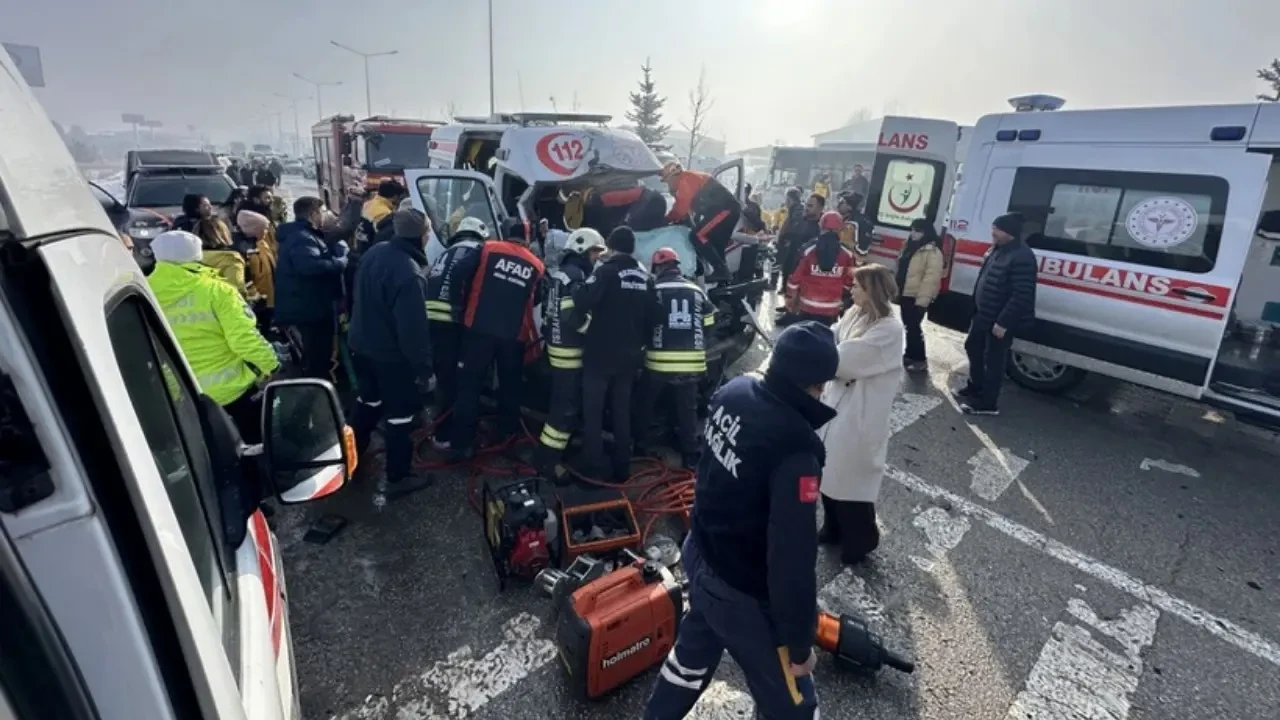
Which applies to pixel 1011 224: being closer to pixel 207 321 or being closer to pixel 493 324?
pixel 493 324

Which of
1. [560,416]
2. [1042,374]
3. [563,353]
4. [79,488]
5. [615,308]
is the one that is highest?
[79,488]

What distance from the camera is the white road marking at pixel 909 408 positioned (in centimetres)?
610

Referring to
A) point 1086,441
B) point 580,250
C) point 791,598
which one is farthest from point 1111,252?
point 791,598

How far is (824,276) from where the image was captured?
258 inches

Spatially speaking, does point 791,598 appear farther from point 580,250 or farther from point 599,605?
point 580,250

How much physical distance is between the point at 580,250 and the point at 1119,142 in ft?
16.3

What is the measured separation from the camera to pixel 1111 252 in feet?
19.6

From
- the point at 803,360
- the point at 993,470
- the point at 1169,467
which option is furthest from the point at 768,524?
the point at 1169,467

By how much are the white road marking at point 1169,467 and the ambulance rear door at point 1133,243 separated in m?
0.63

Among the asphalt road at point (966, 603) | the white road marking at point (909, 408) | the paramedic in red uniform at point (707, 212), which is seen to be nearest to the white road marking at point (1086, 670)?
the asphalt road at point (966, 603)

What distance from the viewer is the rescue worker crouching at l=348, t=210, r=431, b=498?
4320mm

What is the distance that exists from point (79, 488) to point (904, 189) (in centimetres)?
949

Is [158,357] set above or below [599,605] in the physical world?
above

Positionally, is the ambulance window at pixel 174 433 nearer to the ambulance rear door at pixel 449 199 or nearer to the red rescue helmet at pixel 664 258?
the red rescue helmet at pixel 664 258
